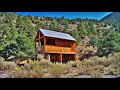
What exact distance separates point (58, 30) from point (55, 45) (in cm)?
33

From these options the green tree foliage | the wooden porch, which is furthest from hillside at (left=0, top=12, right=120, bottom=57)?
the wooden porch

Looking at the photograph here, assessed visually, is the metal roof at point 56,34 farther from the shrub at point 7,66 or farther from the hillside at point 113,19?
the shrub at point 7,66

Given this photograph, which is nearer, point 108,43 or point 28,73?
point 28,73

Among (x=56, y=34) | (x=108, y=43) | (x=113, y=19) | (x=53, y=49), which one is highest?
(x=113, y=19)

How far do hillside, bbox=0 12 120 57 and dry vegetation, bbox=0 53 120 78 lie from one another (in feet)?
0.64

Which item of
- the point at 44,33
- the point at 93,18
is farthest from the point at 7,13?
the point at 93,18

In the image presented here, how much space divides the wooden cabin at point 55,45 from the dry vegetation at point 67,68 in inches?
7.1

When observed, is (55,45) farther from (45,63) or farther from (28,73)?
(28,73)

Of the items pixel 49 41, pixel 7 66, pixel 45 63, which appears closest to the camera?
pixel 7 66

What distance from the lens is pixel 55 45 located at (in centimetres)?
649

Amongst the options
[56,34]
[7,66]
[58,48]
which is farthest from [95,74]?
[7,66]

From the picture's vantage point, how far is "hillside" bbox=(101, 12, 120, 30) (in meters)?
6.29

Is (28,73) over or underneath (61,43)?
underneath

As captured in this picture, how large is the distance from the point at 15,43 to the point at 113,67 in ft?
6.93
